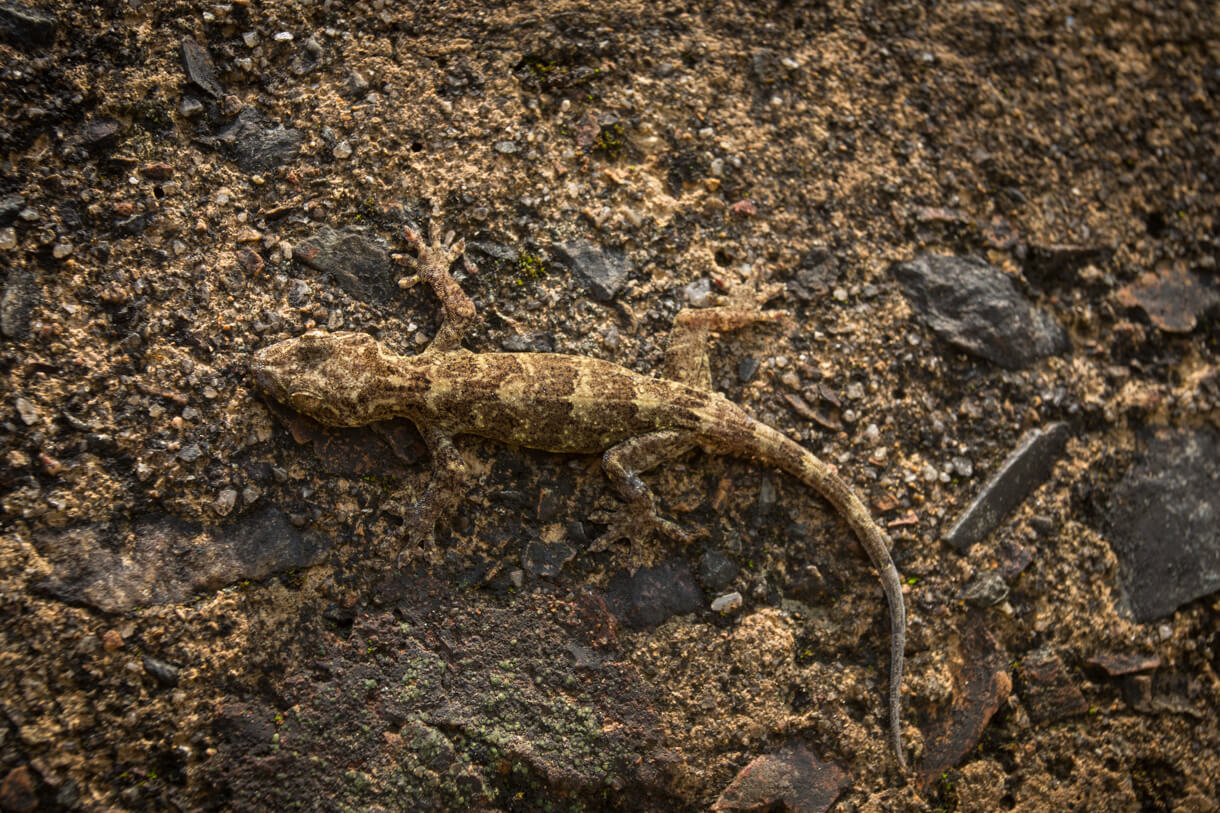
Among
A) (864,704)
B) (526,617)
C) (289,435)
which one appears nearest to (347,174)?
(289,435)

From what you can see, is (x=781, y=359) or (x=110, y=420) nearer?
(x=110, y=420)

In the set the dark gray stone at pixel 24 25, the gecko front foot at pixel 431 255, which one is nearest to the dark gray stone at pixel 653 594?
the gecko front foot at pixel 431 255

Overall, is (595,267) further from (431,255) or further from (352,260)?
(352,260)

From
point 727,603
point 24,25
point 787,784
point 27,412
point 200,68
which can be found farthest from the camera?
point 200,68

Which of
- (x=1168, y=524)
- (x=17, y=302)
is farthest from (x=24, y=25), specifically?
(x=1168, y=524)

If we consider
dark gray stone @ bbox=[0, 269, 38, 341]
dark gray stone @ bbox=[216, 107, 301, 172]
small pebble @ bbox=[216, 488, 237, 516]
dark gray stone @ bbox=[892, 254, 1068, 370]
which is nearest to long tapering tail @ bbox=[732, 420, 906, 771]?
dark gray stone @ bbox=[892, 254, 1068, 370]

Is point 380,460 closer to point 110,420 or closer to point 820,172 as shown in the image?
point 110,420

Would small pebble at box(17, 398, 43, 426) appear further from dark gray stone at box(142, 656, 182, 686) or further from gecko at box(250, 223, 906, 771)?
dark gray stone at box(142, 656, 182, 686)
